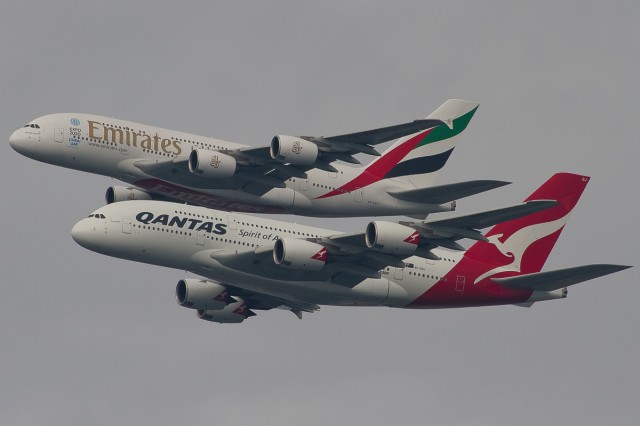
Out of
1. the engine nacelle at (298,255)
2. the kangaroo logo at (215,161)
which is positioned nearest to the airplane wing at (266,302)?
the kangaroo logo at (215,161)

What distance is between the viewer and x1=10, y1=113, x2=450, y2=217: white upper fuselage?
278 ft

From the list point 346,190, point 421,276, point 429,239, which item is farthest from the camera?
point 346,190

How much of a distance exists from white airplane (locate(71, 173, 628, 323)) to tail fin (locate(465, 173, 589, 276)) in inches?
2.1

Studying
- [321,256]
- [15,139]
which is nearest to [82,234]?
[15,139]

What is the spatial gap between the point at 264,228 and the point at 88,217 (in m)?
8.74

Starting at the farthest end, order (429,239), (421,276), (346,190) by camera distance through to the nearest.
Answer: (346,190) < (421,276) < (429,239)

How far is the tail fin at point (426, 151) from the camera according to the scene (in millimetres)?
91750

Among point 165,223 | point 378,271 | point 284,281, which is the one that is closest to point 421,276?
point 378,271

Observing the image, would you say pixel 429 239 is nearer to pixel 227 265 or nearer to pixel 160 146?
pixel 227 265

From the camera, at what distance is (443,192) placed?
8662cm

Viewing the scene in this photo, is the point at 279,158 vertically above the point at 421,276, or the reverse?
the point at 279,158

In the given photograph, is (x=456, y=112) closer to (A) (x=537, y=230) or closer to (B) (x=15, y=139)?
(A) (x=537, y=230)

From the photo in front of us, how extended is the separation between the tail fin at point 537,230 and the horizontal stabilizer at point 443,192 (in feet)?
9.38

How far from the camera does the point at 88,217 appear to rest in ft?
263
